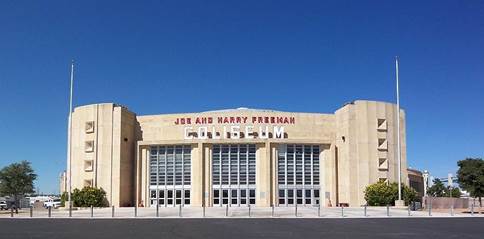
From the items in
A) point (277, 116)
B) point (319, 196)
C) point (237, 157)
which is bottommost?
point (319, 196)

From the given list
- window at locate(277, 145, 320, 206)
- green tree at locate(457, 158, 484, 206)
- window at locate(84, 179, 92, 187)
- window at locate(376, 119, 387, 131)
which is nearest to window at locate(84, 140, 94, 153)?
window at locate(84, 179, 92, 187)

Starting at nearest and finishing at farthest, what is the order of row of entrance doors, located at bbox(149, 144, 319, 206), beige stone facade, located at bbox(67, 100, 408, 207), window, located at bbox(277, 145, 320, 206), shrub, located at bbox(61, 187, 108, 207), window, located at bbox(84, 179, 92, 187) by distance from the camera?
shrub, located at bbox(61, 187, 108, 207) → beige stone facade, located at bbox(67, 100, 408, 207) → window, located at bbox(277, 145, 320, 206) → row of entrance doors, located at bbox(149, 144, 319, 206) → window, located at bbox(84, 179, 92, 187)

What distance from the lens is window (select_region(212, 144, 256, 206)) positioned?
6450cm

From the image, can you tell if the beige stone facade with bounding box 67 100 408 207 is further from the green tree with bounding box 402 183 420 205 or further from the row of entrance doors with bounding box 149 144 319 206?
the green tree with bounding box 402 183 420 205

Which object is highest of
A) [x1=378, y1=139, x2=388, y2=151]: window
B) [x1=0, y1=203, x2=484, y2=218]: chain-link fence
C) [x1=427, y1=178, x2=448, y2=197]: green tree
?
[x1=378, y1=139, x2=388, y2=151]: window

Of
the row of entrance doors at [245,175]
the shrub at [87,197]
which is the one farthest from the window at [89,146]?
the row of entrance doors at [245,175]

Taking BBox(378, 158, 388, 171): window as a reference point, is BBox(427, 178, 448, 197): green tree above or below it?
below

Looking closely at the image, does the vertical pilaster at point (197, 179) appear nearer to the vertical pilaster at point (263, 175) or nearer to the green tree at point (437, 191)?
the vertical pilaster at point (263, 175)

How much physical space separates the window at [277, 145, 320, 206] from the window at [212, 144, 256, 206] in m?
3.18

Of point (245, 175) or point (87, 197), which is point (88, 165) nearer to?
point (87, 197)

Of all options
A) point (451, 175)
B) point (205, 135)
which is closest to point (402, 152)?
point (205, 135)

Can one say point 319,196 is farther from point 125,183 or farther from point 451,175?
point 451,175
